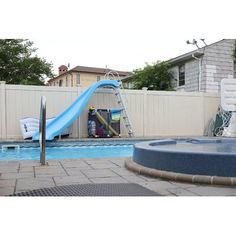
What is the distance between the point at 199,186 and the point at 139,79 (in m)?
17.1

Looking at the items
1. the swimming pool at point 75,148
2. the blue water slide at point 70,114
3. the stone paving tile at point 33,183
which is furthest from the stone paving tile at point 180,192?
the blue water slide at point 70,114

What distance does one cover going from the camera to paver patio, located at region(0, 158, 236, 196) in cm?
383

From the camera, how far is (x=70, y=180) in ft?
14.6

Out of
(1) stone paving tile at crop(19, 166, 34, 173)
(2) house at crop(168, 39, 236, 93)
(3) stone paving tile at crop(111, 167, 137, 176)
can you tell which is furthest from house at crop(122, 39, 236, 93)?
(1) stone paving tile at crop(19, 166, 34, 173)

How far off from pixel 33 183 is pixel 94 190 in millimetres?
1004

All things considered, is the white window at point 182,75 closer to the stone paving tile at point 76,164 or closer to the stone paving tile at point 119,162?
the stone paving tile at point 119,162

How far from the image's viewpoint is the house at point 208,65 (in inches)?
673

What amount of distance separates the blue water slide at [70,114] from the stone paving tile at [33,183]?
5.51 meters

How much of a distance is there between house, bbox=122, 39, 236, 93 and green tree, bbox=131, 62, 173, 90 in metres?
1.15

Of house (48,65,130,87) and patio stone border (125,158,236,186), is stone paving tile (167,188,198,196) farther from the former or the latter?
house (48,65,130,87)

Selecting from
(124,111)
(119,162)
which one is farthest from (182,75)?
(119,162)

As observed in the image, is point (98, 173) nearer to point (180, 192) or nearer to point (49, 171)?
point (49, 171)
